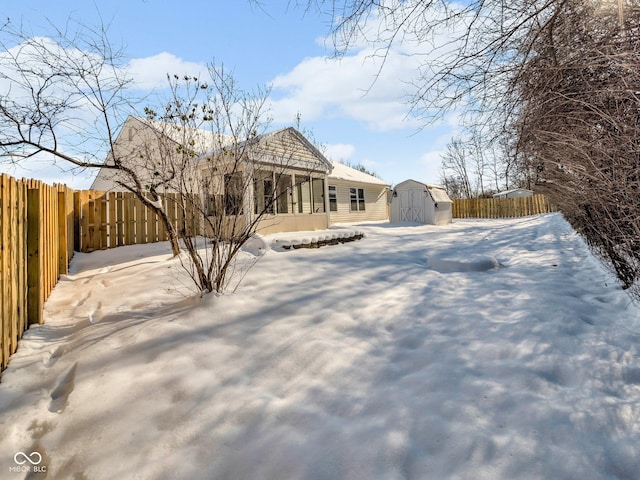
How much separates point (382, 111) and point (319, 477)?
3907 mm

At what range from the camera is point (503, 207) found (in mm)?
26672

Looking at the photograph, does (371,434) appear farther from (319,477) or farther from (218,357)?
(218,357)

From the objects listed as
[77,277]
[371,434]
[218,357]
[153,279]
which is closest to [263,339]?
[218,357]

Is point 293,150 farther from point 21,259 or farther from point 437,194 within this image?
point 437,194

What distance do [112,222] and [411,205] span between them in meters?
15.0

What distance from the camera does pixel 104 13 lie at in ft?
19.0

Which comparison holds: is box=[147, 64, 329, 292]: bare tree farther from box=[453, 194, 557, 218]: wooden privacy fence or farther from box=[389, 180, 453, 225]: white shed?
box=[453, 194, 557, 218]: wooden privacy fence

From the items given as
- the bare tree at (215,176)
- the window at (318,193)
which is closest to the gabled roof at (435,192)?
the window at (318,193)

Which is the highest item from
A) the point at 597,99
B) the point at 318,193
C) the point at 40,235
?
the point at 318,193

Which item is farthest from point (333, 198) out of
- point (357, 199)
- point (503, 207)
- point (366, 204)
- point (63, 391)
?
point (63, 391)

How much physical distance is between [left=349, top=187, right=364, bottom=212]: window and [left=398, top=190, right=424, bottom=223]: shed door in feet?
9.16

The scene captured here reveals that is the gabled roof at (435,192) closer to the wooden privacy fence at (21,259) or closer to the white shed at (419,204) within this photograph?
the white shed at (419,204)

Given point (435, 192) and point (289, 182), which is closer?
point (289, 182)

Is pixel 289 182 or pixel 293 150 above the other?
pixel 293 150
